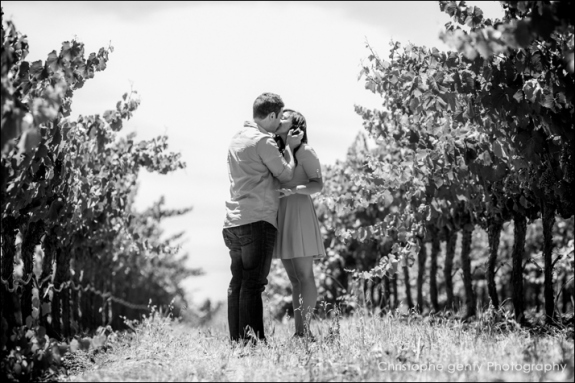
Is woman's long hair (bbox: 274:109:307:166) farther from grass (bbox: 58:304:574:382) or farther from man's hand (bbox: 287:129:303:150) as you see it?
grass (bbox: 58:304:574:382)

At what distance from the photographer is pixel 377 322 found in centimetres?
627

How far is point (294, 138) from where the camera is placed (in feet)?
18.9

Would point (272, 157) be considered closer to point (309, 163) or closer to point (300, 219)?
point (309, 163)

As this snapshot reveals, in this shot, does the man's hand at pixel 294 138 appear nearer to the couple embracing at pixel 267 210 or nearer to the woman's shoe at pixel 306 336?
the couple embracing at pixel 267 210

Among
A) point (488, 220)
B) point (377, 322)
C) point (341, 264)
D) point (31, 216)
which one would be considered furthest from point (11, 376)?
point (341, 264)

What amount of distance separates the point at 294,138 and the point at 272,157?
15.0 inches

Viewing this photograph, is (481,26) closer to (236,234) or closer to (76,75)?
(236,234)

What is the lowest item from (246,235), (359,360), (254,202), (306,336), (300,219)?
(359,360)

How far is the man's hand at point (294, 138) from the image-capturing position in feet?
18.9

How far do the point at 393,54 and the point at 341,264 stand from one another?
18.9ft

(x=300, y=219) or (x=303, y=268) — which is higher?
(x=300, y=219)

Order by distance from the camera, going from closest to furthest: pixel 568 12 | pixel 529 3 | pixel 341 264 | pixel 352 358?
1. pixel 568 12
2. pixel 529 3
3. pixel 352 358
4. pixel 341 264

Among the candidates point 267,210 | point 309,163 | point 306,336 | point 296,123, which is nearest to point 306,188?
point 309,163

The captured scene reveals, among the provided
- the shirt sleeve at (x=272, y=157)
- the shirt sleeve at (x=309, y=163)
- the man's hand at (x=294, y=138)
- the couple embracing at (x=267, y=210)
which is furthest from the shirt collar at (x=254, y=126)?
the shirt sleeve at (x=309, y=163)
